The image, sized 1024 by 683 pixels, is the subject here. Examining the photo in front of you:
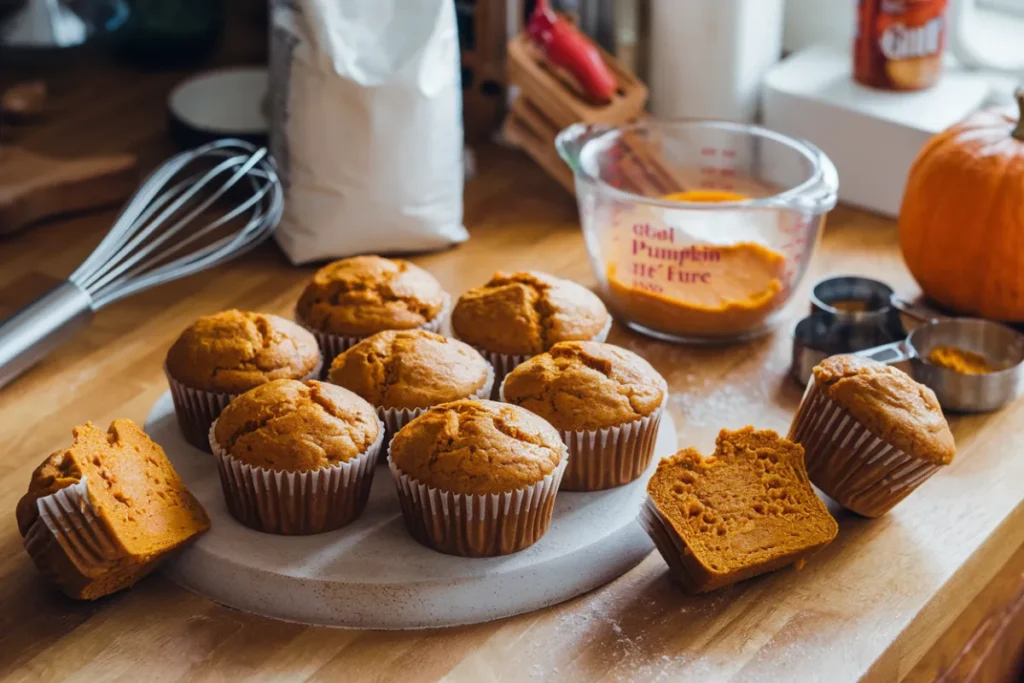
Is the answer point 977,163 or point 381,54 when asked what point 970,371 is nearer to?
point 977,163

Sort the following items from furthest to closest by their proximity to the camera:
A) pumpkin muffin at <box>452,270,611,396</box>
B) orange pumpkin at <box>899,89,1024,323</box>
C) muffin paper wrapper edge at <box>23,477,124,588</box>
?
orange pumpkin at <box>899,89,1024,323</box>
pumpkin muffin at <box>452,270,611,396</box>
muffin paper wrapper edge at <box>23,477,124,588</box>

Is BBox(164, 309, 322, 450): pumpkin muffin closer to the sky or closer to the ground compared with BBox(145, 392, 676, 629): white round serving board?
closer to the sky

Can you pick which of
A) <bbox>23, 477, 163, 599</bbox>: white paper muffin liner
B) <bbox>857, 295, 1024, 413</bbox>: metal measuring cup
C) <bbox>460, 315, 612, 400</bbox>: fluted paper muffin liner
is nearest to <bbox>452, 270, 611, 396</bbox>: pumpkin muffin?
<bbox>460, 315, 612, 400</bbox>: fluted paper muffin liner

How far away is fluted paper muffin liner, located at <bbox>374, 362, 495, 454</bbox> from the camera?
107 centimetres

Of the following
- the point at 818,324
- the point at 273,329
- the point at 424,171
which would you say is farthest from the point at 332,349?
the point at 818,324

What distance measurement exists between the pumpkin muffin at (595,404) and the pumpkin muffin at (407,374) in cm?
4

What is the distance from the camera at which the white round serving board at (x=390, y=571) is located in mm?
970

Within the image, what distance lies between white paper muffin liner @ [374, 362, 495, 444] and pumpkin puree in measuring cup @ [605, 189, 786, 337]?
292 millimetres

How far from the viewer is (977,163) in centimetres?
129

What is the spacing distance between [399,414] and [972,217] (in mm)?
629

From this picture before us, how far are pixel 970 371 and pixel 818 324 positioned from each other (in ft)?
0.51

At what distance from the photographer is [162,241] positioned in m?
1.50

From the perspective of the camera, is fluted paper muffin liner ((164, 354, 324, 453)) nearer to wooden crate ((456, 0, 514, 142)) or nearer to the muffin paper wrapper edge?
the muffin paper wrapper edge

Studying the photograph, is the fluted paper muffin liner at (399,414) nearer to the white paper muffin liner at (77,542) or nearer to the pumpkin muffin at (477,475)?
the pumpkin muffin at (477,475)
